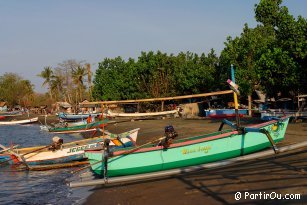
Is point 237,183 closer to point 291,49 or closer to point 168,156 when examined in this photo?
point 168,156

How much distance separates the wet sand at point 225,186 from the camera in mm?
9438

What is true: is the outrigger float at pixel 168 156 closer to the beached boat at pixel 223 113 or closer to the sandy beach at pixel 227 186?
the sandy beach at pixel 227 186

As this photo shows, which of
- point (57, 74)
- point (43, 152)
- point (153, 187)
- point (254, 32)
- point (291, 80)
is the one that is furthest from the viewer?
point (57, 74)

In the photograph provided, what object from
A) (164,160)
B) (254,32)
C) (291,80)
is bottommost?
(164,160)

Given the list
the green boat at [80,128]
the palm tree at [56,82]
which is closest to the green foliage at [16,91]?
the palm tree at [56,82]

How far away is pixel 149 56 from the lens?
58.2 metres

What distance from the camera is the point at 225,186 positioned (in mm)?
10477

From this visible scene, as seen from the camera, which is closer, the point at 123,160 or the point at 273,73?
the point at 123,160

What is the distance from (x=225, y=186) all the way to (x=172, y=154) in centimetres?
366

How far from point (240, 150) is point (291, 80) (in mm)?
15112

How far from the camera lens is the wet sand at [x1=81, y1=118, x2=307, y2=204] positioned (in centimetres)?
944

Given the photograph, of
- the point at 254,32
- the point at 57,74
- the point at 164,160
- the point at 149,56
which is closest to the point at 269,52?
the point at 254,32

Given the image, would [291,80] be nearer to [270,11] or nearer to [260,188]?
[270,11]

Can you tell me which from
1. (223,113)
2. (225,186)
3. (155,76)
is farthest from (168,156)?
(155,76)
